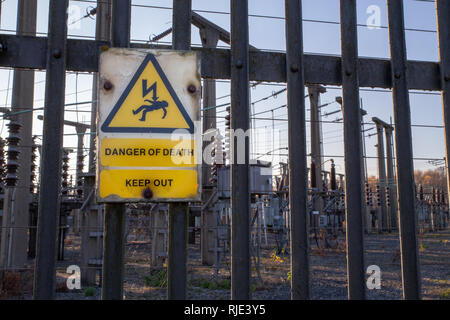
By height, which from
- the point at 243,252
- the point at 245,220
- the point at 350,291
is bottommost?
the point at 350,291

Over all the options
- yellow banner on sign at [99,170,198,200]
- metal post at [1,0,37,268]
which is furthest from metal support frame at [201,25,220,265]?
yellow banner on sign at [99,170,198,200]

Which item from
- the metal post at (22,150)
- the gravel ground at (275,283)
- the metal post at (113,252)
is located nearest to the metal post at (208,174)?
the gravel ground at (275,283)

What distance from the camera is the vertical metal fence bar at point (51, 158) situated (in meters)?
2.24

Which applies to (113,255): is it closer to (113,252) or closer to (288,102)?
(113,252)

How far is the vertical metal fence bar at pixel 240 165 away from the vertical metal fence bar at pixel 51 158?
1007 mm

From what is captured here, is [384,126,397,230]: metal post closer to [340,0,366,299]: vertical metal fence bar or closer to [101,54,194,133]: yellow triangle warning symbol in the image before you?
[340,0,366,299]: vertical metal fence bar

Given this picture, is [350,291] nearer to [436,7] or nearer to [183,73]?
[183,73]

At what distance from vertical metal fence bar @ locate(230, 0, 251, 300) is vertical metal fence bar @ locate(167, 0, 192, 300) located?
29 centimetres

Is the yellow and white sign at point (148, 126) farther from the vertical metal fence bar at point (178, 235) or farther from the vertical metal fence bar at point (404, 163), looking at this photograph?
the vertical metal fence bar at point (404, 163)

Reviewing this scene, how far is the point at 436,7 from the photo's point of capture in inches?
114

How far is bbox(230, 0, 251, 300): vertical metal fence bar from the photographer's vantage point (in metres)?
2.38

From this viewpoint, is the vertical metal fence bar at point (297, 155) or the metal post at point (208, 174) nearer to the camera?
the vertical metal fence bar at point (297, 155)

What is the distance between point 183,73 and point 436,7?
1.95 m

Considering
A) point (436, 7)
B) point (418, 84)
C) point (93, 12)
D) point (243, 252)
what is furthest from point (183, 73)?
point (93, 12)
